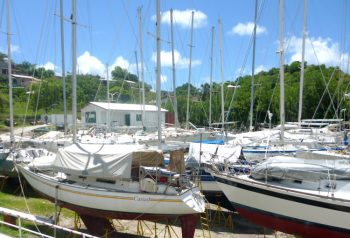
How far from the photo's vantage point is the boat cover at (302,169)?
11125 millimetres

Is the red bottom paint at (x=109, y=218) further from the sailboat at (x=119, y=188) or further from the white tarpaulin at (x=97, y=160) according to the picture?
the white tarpaulin at (x=97, y=160)

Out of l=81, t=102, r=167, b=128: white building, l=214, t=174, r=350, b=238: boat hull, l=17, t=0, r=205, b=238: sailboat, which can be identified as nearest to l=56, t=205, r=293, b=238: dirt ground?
l=17, t=0, r=205, b=238: sailboat

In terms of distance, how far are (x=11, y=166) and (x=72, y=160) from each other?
772 cm

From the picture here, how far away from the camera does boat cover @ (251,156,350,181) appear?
11.1 metres

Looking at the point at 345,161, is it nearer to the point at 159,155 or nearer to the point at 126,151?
the point at 159,155

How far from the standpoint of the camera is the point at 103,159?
40.9 feet

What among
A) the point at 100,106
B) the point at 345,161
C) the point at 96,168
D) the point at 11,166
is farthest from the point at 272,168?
the point at 100,106

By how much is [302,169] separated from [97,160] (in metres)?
6.96

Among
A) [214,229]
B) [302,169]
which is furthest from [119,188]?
[302,169]

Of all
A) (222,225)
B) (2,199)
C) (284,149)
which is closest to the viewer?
(222,225)

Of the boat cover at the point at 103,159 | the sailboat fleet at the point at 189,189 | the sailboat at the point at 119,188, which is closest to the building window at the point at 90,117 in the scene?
the sailboat fleet at the point at 189,189

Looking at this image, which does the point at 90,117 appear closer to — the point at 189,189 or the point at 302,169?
the point at 189,189

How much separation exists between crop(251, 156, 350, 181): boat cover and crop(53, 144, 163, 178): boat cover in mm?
3908

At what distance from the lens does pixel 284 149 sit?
18672 millimetres
